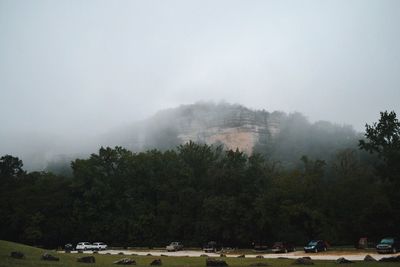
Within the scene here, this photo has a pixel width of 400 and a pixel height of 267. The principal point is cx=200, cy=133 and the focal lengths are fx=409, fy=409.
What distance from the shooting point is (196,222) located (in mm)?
72125

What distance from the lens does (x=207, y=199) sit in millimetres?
69625

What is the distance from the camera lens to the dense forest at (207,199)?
56.7 m

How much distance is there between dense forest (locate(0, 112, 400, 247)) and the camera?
5669cm

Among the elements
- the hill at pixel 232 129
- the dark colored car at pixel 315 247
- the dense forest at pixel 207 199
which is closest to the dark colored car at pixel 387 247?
the dark colored car at pixel 315 247

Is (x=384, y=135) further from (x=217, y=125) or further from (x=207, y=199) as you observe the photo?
(x=217, y=125)

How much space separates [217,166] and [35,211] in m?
36.8

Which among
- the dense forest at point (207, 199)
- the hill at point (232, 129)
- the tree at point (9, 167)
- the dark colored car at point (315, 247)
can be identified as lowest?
the dark colored car at point (315, 247)

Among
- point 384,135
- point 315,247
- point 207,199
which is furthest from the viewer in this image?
point 207,199

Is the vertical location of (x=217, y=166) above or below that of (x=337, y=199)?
above

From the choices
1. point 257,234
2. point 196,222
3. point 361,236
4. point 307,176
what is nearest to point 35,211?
point 196,222

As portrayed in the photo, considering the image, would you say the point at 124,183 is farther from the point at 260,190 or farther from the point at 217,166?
the point at 260,190

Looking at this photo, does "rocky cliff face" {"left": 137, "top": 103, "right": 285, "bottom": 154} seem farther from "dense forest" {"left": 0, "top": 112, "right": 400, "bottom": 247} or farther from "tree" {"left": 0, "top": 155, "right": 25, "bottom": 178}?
"dense forest" {"left": 0, "top": 112, "right": 400, "bottom": 247}

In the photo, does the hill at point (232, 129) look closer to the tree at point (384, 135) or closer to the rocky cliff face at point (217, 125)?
the rocky cliff face at point (217, 125)

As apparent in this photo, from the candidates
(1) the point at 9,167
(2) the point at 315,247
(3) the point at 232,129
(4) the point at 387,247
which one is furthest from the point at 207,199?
(3) the point at 232,129
